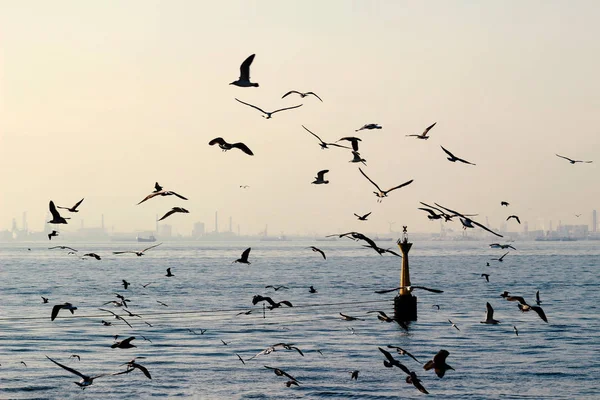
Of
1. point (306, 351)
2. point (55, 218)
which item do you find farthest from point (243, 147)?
point (306, 351)

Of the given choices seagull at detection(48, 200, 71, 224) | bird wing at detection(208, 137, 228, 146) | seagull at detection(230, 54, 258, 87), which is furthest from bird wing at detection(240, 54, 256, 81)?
seagull at detection(48, 200, 71, 224)

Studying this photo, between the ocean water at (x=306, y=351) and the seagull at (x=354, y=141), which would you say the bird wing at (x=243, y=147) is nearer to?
the seagull at (x=354, y=141)

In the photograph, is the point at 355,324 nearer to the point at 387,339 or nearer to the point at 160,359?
the point at 387,339

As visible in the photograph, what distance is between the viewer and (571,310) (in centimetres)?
6469

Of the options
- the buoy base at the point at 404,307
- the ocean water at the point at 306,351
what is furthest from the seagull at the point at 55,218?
the buoy base at the point at 404,307

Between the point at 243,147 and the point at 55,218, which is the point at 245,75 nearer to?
the point at 243,147

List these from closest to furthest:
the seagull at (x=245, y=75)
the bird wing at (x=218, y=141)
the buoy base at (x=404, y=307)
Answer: the bird wing at (x=218, y=141) → the seagull at (x=245, y=75) → the buoy base at (x=404, y=307)

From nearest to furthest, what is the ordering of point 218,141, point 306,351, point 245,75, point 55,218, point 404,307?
1. point 218,141
2. point 245,75
3. point 55,218
4. point 306,351
5. point 404,307

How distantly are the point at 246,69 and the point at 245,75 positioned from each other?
0.17 meters

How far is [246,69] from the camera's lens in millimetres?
22719

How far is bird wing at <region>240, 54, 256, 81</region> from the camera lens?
74.1 ft

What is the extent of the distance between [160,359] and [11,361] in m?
5.99

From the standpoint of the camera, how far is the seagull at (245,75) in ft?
73.4

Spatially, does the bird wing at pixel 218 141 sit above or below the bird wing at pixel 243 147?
above
